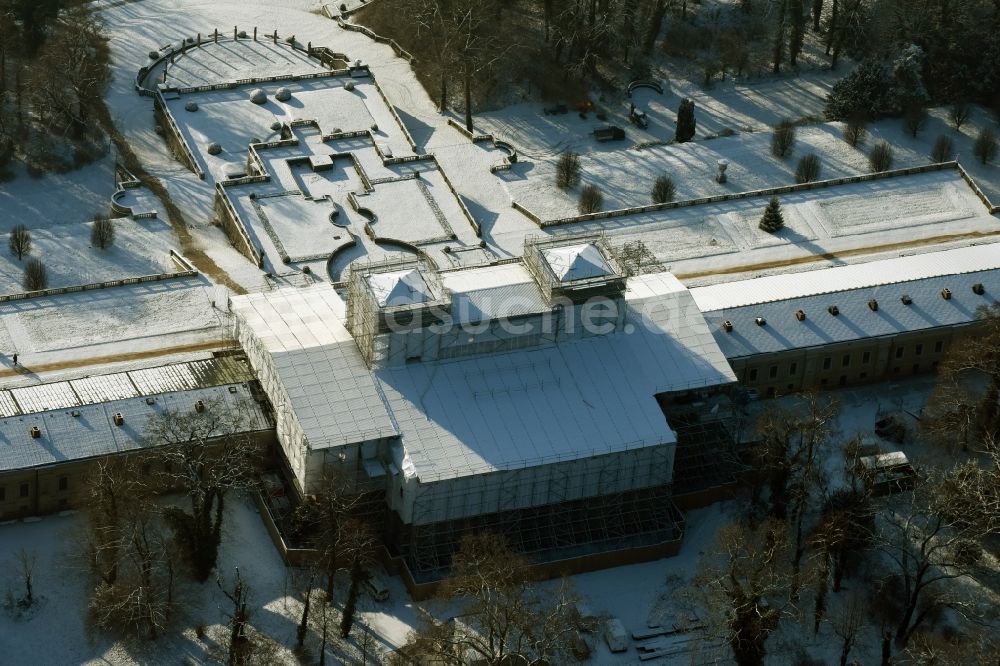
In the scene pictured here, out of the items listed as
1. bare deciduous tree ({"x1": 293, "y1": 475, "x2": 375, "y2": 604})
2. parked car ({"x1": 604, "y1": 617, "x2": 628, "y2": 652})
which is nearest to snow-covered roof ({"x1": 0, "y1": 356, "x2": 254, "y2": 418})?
bare deciduous tree ({"x1": 293, "y1": 475, "x2": 375, "y2": 604})

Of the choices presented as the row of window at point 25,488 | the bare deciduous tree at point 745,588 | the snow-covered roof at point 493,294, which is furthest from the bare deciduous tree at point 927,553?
the row of window at point 25,488

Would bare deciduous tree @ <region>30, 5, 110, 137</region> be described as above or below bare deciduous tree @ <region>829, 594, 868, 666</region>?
above

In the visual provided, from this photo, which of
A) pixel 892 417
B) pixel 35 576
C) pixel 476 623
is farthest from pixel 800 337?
pixel 35 576

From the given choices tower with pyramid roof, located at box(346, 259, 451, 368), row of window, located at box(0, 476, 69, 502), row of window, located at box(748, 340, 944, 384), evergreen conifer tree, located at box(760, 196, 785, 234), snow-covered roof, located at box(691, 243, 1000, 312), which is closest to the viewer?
row of window, located at box(0, 476, 69, 502)

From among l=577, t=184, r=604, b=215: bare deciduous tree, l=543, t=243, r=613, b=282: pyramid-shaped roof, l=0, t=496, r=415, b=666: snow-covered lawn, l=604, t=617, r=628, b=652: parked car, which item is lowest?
l=0, t=496, r=415, b=666: snow-covered lawn

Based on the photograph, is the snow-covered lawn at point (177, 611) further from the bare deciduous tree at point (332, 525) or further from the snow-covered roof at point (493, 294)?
the snow-covered roof at point (493, 294)

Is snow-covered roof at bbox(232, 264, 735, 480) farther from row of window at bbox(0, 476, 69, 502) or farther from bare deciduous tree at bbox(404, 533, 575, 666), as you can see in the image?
row of window at bbox(0, 476, 69, 502)
